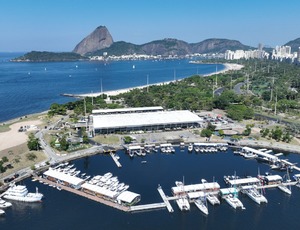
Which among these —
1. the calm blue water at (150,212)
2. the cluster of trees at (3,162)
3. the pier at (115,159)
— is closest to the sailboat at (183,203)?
the calm blue water at (150,212)

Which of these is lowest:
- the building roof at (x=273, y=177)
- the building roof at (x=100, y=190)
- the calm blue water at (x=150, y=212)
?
the calm blue water at (x=150, y=212)

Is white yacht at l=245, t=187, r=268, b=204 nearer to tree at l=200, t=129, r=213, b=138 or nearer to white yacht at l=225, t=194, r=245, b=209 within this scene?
white yacht at l=225, t=194, r=245, b=209

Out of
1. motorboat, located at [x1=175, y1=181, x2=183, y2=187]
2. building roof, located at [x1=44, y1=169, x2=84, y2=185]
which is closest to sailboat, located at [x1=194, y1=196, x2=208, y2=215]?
motorboat, located at [x1=175, y1=181, x2=183, y2=187]

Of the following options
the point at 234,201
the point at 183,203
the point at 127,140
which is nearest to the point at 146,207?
the point at 183,203

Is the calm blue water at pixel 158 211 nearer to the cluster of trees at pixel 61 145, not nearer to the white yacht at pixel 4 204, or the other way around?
the white yacht at pixel 4 204

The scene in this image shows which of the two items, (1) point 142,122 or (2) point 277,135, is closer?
(2) point 277,135

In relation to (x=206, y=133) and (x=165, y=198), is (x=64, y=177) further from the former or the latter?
(x=206, y=133)

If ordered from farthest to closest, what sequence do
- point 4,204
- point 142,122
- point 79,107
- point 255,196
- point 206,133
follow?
point 79,107
point 142,122
point 206,133
point 255,196
point 4,204
